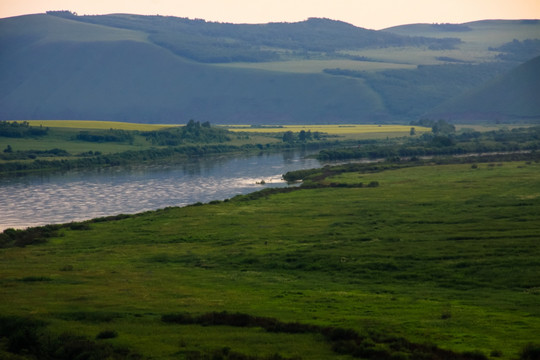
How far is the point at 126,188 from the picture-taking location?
83438 mm

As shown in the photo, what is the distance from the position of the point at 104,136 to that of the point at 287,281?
11605 centimetres

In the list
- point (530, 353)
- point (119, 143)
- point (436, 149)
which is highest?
point (119, 143)

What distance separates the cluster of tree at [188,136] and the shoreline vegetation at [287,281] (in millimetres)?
85767

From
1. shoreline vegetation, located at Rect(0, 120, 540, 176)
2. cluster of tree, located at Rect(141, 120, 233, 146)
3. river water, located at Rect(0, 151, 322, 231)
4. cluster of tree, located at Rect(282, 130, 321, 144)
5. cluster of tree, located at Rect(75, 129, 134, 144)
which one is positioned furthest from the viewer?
cluster of tree, located at Rect(282, 130, 321, 144)

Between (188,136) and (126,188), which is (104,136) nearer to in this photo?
(188,136)

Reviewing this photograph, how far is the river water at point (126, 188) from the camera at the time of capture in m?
65.9

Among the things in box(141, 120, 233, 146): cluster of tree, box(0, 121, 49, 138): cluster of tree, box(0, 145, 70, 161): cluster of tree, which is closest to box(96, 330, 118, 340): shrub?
box(0, 145, 70, 161): cluster of tree

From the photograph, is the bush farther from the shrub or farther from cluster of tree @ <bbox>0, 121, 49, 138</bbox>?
cluster of tree @ <bbox>0, 121, 49, 138</bbox>

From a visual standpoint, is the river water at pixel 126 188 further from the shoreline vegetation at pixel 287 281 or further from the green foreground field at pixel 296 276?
the green foreground field at pixel 296 276

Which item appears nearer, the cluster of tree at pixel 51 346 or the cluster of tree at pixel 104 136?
the cluster of tree at pixel 51 346

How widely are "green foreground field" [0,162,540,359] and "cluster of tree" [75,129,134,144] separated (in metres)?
85.7

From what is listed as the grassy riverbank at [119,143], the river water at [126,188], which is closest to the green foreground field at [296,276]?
the river water at [126,188]

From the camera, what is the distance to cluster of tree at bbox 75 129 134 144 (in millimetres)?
143500

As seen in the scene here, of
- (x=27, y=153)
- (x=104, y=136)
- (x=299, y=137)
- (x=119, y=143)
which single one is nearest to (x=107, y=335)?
(x=27, y=153)
